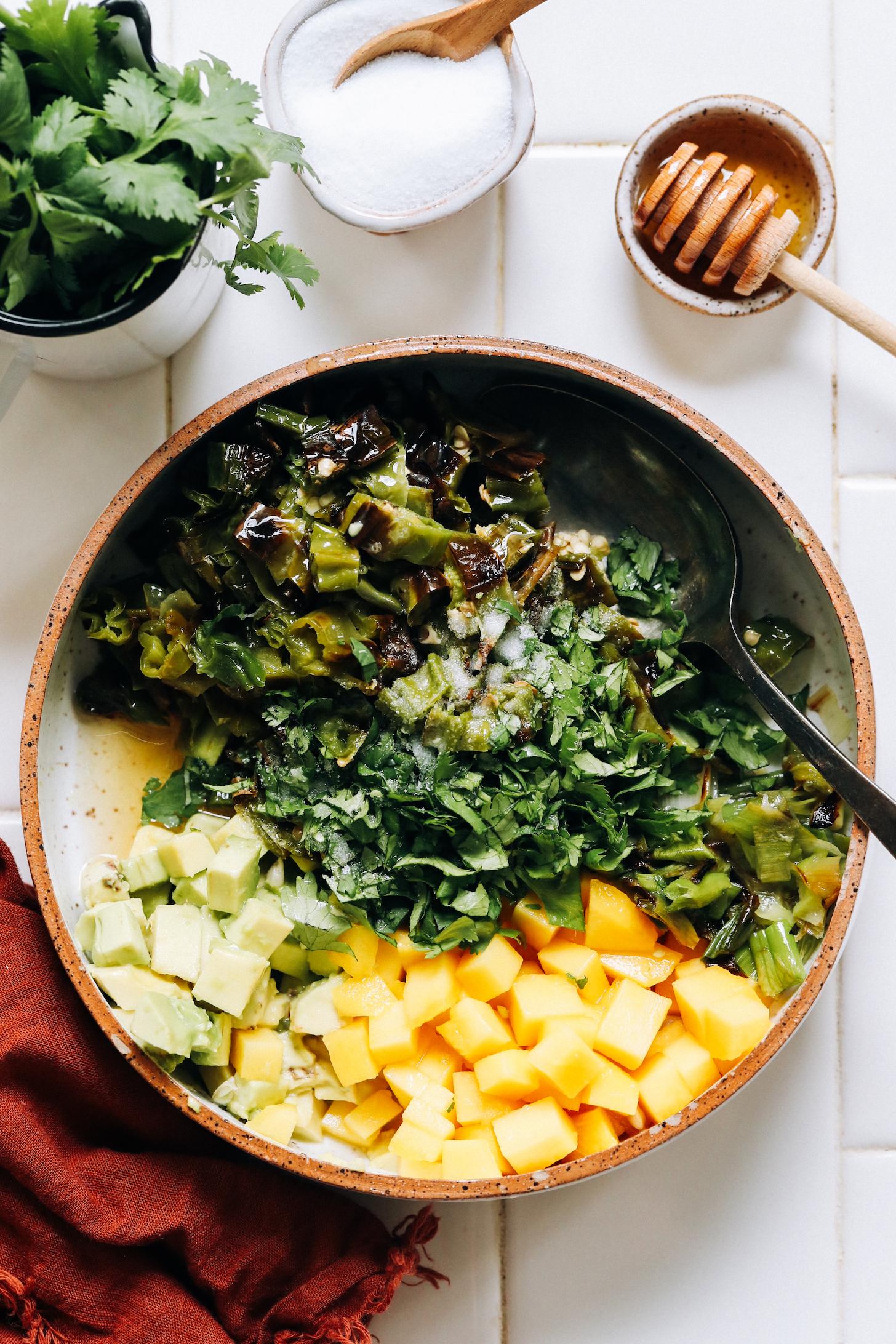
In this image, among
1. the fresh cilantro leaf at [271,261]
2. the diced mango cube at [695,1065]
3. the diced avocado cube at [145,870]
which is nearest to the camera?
the fresh cilantro leaf at [271,261]

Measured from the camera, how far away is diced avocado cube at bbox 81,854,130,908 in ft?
5.97

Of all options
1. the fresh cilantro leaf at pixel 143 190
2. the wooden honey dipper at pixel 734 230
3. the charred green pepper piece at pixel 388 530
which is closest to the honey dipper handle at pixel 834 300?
the wooden honey dipper at pixel 734 230

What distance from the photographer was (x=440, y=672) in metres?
1.77

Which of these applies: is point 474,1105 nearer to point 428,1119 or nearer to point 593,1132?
point 428,1119

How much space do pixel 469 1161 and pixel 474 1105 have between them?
90 millimetres

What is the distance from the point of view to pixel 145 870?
70.6 inches

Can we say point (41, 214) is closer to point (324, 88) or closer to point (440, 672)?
point (324, 88)

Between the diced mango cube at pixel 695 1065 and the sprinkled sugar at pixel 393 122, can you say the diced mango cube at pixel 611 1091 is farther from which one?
the sprinkled sugar at pixel 393 122

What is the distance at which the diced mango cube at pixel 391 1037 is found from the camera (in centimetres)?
171

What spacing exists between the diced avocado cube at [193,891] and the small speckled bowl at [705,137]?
133 cm

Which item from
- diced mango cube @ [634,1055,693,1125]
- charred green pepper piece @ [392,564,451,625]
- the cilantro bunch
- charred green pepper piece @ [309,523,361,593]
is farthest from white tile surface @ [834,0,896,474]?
diced mango cube @ [634,1055,693,1125]

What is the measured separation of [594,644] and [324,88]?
1090 mm

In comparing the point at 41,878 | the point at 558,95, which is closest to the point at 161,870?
the point at 41,878

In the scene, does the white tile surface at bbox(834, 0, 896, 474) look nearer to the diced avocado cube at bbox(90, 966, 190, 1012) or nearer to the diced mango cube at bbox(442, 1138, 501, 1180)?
the diced mango cube at bbox(442, 1138, 501, 1180)
